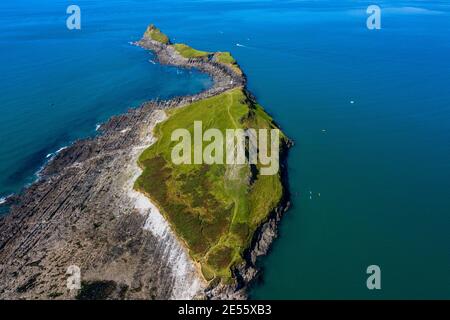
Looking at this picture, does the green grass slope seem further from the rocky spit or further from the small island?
the rocky spit

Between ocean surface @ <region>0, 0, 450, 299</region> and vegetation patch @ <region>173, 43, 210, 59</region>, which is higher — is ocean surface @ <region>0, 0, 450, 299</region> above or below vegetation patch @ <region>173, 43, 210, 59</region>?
below

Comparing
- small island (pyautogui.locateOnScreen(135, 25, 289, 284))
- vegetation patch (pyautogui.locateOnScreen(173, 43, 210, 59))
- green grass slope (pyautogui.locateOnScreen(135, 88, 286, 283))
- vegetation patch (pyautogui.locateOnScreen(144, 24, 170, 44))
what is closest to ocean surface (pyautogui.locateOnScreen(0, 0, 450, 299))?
small island (pyautogui.locateOnScreen(135, 25, 289, 284))

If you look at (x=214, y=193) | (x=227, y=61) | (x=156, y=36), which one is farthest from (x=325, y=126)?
(x=156, y=36)

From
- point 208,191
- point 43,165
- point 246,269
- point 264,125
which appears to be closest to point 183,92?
point 264,125

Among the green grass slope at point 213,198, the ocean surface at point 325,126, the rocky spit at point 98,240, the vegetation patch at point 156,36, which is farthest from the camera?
the vegetation patch at point 156,36

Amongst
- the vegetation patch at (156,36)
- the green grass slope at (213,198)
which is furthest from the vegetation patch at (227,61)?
the green grass slope at (213,198)

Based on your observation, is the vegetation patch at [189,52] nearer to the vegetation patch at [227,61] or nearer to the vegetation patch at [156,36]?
the vegetation patch at [227,61]

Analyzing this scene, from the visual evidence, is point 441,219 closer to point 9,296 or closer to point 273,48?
point 9,296
